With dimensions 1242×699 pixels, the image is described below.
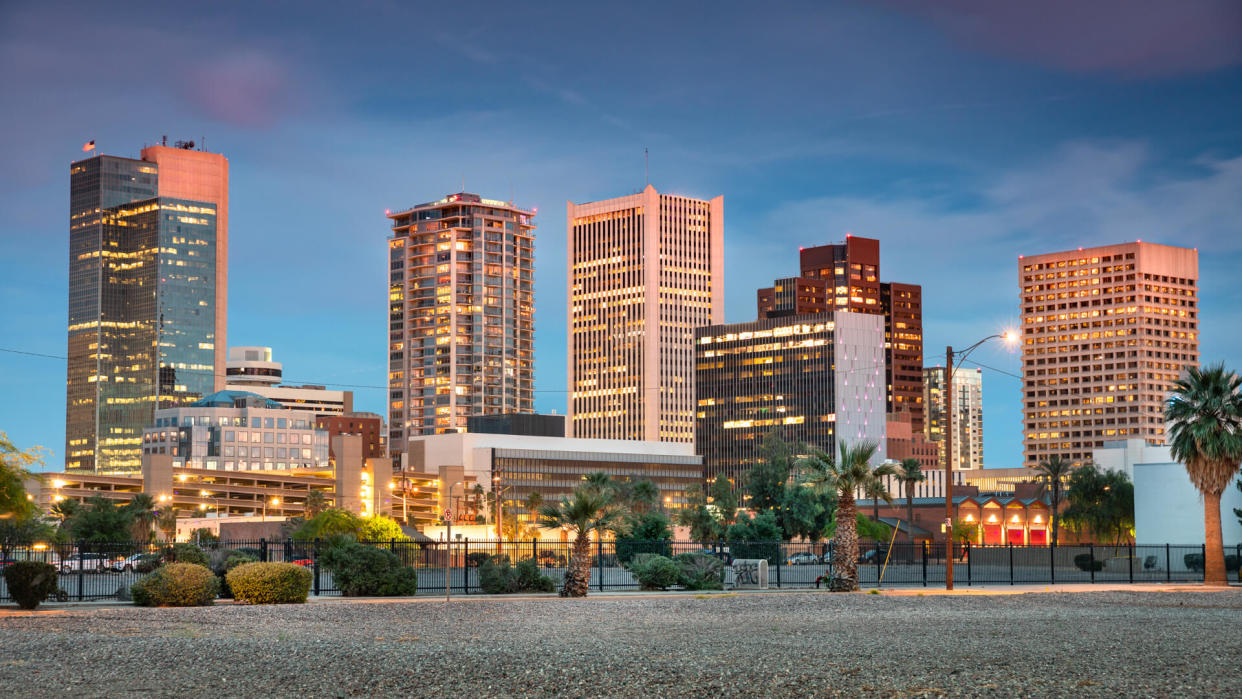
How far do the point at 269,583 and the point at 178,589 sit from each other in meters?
2.68

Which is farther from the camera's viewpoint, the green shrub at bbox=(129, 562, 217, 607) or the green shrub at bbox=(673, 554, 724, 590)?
the green shrub at bbox=(673, 554, 724, 590)

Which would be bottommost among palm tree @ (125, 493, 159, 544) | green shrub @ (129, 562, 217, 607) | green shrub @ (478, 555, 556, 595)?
palm tree @ (125, 493, 159, 544)

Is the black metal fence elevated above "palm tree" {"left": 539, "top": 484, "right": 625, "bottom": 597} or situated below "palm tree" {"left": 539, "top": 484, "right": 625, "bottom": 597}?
below

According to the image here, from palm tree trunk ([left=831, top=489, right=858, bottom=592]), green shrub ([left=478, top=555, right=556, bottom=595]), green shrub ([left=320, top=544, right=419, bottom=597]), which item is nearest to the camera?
green shrub ([left=320, top=544, right=419, bottom=597])

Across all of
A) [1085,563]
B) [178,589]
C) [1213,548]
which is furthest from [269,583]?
[1085,563]

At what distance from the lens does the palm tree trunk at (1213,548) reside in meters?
55.4

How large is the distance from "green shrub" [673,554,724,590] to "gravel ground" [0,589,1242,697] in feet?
46.4

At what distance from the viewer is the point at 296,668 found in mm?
20906

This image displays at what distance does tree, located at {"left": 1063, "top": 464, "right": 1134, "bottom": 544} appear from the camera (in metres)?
109

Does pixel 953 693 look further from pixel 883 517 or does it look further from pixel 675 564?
pixel 883 517

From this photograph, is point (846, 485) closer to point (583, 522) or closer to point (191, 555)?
point (583, 522)

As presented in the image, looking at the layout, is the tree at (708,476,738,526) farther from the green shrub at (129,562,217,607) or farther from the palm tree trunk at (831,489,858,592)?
the green shrub at (129,562,217,607)

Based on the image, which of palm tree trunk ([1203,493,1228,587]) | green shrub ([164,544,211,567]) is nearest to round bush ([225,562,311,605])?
green shrub ([164,544,211,567])

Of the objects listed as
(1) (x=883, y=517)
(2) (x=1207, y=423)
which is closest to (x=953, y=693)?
(2) (x=1207, y=423)
